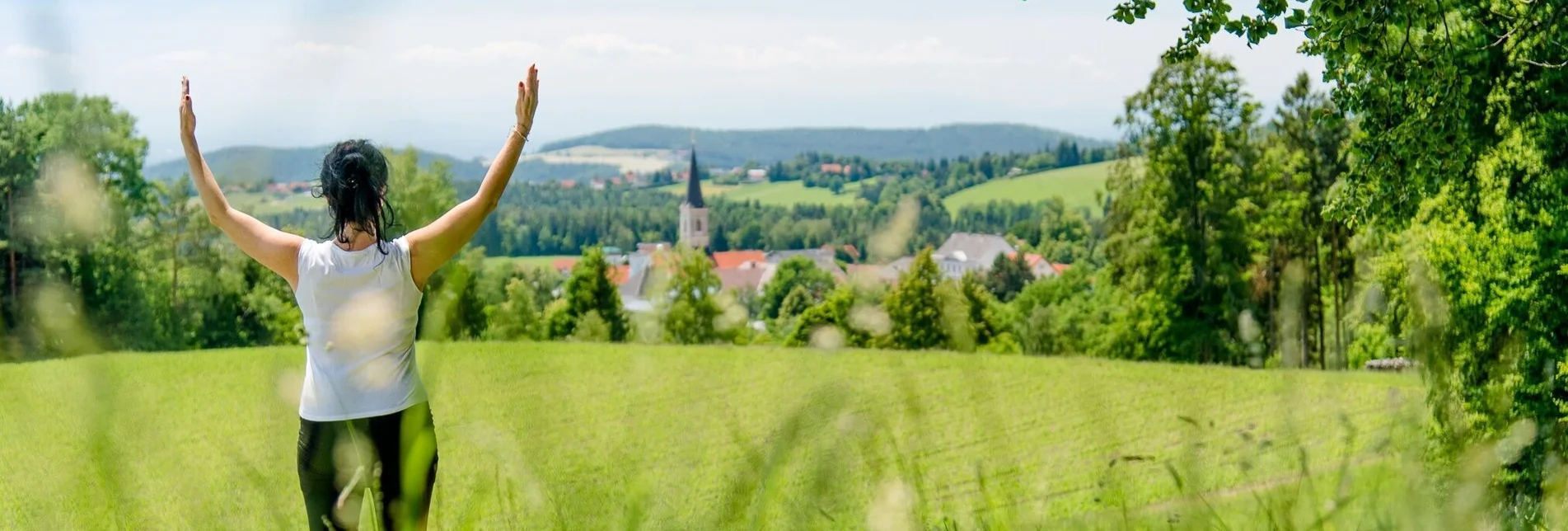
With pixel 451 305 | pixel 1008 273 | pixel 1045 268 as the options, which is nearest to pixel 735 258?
pixel 1045 268

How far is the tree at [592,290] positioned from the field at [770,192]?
7938cm

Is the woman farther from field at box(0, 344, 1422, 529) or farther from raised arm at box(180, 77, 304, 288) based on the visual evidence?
field at box(0, 344, 1422, 529)

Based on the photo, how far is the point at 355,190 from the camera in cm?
334

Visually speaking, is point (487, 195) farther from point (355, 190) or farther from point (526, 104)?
point (355, 190)

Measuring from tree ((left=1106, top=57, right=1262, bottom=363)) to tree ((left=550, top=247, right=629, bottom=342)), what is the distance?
22814mm

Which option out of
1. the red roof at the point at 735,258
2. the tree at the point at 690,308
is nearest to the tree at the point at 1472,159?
the tree at the point at 690,308

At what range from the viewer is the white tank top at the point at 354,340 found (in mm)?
2879

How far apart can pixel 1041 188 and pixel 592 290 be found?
81.0 metres

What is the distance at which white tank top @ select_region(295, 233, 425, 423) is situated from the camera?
2879 mm

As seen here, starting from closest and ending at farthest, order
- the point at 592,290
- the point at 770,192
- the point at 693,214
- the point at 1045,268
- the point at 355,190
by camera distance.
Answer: the point at 355,190
the point at 592,290
the point at 1045,268
the point at 693,214
the point at 770,192

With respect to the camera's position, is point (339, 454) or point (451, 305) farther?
point (339, 454)

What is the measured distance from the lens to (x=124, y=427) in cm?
119

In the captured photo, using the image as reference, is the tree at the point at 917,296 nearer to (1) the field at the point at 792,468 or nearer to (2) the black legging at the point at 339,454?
(1) the field at the point at 792,468

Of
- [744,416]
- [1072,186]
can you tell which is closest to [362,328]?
[744,416]
